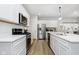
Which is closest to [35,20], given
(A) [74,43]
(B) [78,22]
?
(B) [78,22]

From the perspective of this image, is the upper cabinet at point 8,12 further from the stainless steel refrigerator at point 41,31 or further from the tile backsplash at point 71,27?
the tile backsplash at point 71,27

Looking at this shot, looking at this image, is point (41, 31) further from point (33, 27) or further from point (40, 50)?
point (40, 50)

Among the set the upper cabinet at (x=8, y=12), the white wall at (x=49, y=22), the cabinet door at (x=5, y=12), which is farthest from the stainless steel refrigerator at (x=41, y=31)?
the cabinet door at (x=5, y=12)

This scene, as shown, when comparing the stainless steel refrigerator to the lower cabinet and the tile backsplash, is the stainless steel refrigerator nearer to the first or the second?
the tile backsplash

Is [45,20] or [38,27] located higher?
[45,20]

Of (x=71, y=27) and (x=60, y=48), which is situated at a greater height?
(x=71, y=27)

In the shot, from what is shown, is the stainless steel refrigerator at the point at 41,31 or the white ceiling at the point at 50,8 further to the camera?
the stainless steel refrigerator at the point at 41,31

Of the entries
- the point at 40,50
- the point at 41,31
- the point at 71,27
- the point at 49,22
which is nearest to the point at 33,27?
the point at 41,31
